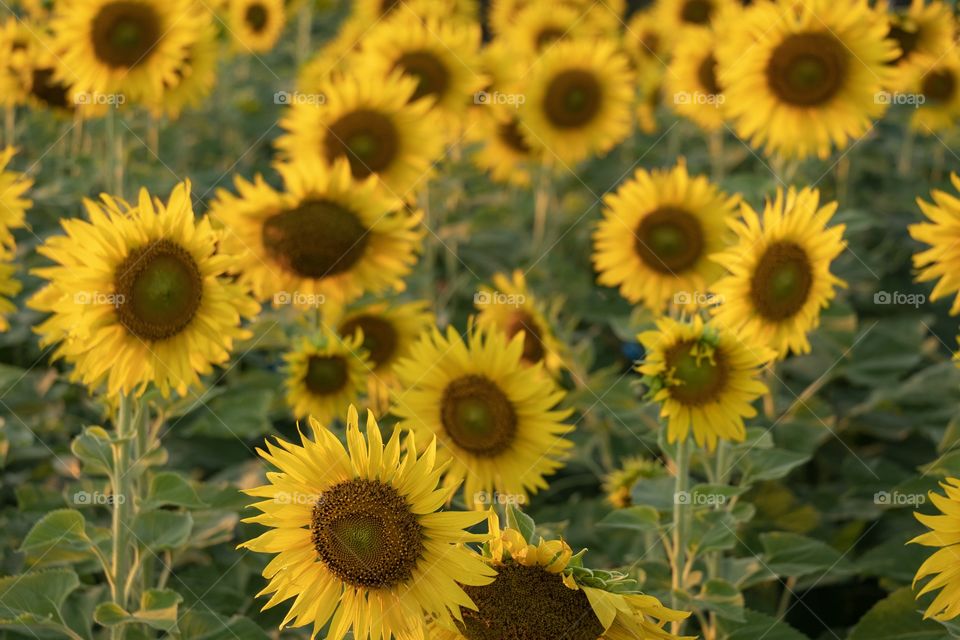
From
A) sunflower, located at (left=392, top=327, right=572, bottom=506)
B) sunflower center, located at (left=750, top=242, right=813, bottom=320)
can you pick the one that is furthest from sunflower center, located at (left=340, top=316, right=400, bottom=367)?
sunflower center, located at (left=750, top=242, right=813, bottom=320)

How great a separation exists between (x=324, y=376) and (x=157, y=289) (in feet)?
2.57

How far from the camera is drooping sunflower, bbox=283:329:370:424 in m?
3.39

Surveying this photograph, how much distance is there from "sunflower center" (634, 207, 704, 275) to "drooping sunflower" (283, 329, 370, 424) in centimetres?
122

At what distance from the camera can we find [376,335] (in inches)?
148

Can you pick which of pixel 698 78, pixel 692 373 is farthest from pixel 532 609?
pixel 698 78

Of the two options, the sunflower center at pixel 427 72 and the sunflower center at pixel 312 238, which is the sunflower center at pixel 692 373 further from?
the sunflower center at pixel 427 72

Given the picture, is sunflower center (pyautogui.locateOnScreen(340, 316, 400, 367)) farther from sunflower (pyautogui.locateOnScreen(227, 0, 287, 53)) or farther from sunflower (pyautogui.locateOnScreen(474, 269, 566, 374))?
sunflower (pyautogui.locateOnScreen(227, 0, 287, 53))

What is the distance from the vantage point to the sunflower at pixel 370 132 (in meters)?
4.41

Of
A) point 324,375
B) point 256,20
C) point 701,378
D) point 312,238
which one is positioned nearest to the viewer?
point 701,378

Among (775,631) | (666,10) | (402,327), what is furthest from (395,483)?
(666,10)

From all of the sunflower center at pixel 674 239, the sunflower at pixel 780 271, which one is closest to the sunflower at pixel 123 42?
the sunflower center at pixel 674 239

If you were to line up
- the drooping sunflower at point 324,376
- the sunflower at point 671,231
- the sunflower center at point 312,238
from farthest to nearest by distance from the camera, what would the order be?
the sunflower at point 671,231 < the sunflower center at point 312,238 < the drooping sunflower at point 324,376

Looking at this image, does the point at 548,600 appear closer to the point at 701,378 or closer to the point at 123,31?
the point at 701,378

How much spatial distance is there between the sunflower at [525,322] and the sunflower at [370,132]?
0.91 metres
